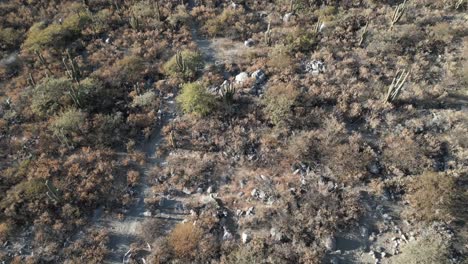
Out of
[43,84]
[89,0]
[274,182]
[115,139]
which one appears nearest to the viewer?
[274,182]

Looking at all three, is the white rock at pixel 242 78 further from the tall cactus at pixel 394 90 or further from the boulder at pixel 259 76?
the tall cactus at pixel 394 90

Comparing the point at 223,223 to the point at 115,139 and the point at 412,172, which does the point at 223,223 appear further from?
the point at 412,172

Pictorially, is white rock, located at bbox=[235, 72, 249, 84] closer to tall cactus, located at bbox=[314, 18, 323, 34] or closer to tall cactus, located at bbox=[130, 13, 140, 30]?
tall cactus, located at bbox=[314, 18, 323, 34]

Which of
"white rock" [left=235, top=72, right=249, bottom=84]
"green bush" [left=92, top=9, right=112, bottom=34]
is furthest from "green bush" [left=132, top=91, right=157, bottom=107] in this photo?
"green bush" [left=92, top=9, right=112, bottom=34]

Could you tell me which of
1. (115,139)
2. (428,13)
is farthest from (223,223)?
(428,13)

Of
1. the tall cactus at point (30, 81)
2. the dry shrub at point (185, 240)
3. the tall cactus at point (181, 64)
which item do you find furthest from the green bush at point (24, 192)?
the tall cactus at point (181, 64)

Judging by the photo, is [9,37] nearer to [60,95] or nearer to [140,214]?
→ [60,95]
